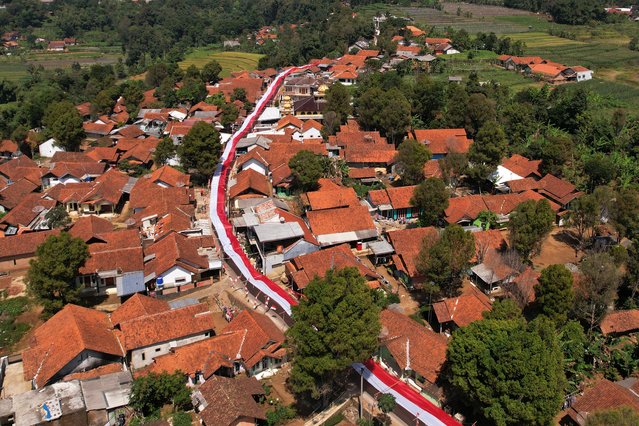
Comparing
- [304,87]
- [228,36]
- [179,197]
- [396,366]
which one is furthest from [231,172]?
[228,36]

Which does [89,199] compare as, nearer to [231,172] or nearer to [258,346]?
[231,172]

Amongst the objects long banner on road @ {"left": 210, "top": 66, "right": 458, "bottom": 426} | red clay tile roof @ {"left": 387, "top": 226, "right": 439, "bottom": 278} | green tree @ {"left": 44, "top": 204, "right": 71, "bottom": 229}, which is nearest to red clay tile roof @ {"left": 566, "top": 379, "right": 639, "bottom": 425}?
long banner on road @ {"left": 210, "top": 66, "right": 458, "bottom": 426}

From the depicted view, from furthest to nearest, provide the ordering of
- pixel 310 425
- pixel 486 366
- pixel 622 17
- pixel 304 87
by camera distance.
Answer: pixel 622 17 → pixel 304 87 → pixel 310 425 → pixel 486 366

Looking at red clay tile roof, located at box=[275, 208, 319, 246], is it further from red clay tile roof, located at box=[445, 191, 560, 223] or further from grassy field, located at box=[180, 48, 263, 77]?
grassy field, located at box=[180, 48, 263, 77]

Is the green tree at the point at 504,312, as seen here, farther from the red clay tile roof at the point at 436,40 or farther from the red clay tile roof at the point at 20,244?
the red clay tile roof at the point at 436,40

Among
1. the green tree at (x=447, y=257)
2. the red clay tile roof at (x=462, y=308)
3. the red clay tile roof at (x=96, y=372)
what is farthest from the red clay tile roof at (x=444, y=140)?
the red clay tile roof at (x=96, y=372)
